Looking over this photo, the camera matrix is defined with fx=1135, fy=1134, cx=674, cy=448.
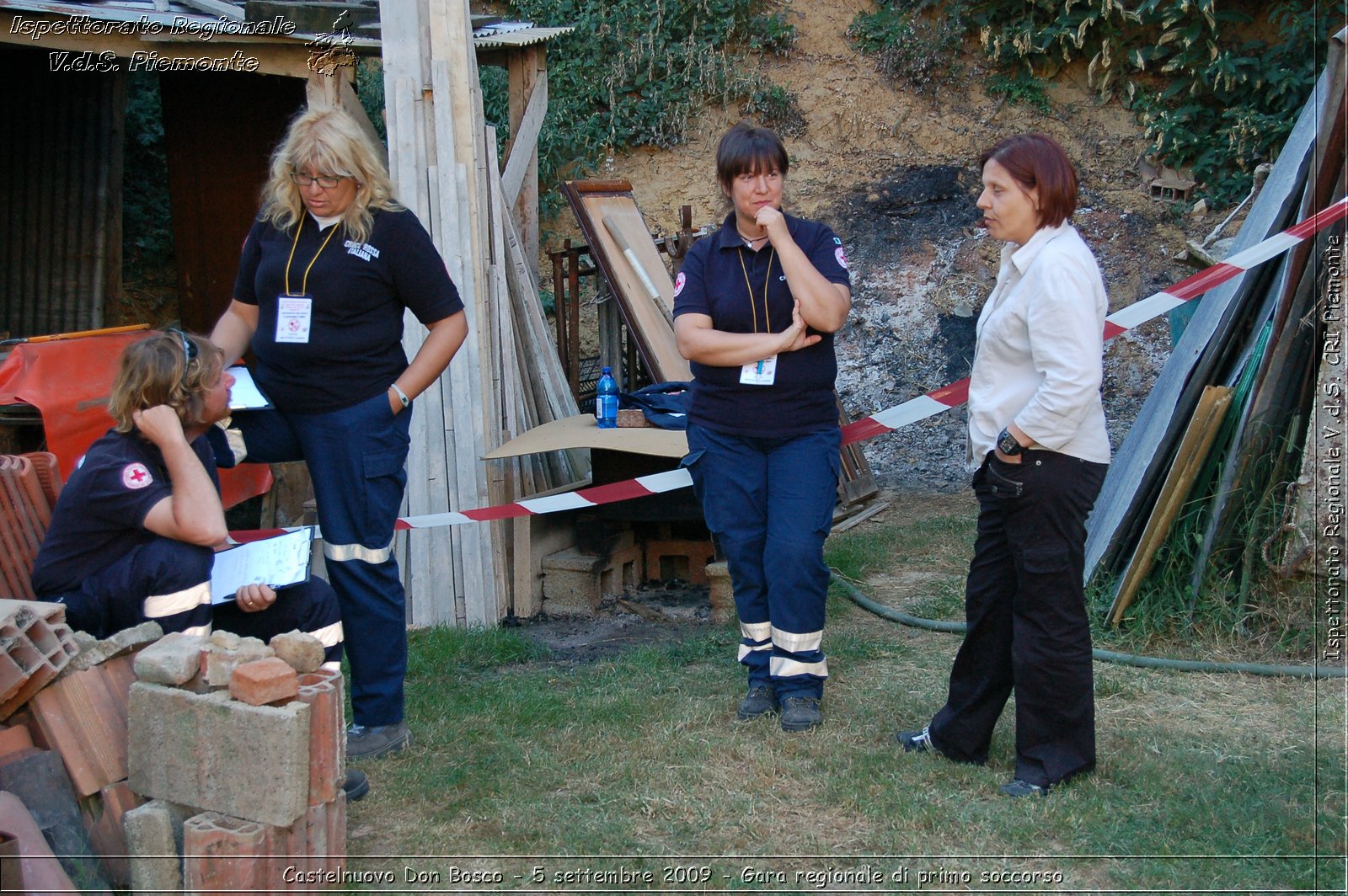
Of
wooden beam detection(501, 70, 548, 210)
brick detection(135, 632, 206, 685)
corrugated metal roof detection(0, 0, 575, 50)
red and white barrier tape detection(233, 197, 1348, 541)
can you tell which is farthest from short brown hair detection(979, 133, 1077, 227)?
corrugated metal roof detection(0, 0, 575, 50)

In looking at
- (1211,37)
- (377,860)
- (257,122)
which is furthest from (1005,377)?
(1211,37)

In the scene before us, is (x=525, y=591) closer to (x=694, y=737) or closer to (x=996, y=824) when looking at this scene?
(x=694, y=737)

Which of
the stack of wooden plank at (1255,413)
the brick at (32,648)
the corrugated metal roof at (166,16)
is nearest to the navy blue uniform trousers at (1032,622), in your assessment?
the stack of wooden plank at (1255,413)

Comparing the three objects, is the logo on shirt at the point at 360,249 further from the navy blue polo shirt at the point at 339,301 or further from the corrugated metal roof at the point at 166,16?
the corrugated metal roof at the point at 166,16

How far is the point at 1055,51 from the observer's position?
1121 centimetres

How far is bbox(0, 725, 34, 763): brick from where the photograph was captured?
2783mm

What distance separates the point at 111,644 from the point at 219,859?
0.72 m

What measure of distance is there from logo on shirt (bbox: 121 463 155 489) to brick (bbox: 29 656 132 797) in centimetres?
54

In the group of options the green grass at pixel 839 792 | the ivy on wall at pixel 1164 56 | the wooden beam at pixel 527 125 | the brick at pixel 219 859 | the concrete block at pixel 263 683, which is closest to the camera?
the brick at pixel 219 859

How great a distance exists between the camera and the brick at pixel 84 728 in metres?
2.84

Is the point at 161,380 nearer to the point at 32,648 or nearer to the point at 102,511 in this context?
the point at 102,511

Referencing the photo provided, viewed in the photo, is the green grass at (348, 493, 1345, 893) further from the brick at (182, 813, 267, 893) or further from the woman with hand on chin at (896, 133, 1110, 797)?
the brick at (182, 813, 267, 893)

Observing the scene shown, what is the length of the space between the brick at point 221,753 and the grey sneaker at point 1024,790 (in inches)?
79.1

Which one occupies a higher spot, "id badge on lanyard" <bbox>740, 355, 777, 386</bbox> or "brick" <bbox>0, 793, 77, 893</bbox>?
"id badge on lanyard" <bbox>740, 355, 777, 386</bbox>
